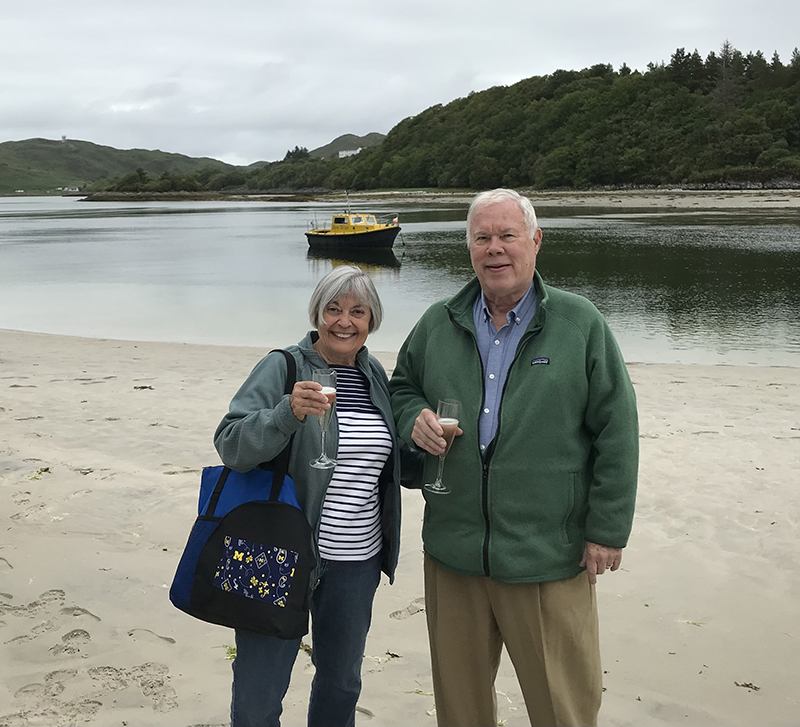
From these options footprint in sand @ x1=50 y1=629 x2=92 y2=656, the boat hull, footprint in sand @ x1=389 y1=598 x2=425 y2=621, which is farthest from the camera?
the boat hull

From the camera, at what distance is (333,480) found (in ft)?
7.40

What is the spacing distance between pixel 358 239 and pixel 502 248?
3594 centimetres

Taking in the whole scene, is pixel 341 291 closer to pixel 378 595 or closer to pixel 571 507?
pixel 571 507

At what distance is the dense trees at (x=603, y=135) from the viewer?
278ft

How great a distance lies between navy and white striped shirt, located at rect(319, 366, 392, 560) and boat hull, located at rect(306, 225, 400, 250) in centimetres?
3422

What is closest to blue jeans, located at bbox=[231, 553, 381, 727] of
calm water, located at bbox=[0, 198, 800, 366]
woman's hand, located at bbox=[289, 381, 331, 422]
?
→ woman's hand, located at bbox=[289, 381, 331, 422]

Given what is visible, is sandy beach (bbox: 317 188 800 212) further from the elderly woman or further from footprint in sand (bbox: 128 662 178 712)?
the elderly woman

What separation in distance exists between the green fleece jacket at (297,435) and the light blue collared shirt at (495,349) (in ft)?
1.02

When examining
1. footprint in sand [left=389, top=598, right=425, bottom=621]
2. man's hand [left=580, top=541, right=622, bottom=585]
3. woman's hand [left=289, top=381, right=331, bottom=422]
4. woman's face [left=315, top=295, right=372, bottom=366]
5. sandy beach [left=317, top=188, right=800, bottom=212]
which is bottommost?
footprint in sand [left=389, top=598, right=425, bottom=621]

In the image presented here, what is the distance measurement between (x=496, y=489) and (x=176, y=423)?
5.24 metres

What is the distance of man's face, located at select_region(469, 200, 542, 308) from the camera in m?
2.24

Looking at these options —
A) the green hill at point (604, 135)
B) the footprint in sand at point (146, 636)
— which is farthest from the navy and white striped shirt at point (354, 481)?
the green hill at point (604, 135)

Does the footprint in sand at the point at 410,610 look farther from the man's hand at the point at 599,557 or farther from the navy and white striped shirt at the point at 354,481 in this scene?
the man's hand at the point at 599,557

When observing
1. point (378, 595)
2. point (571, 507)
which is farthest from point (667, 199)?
point (571, 507)
